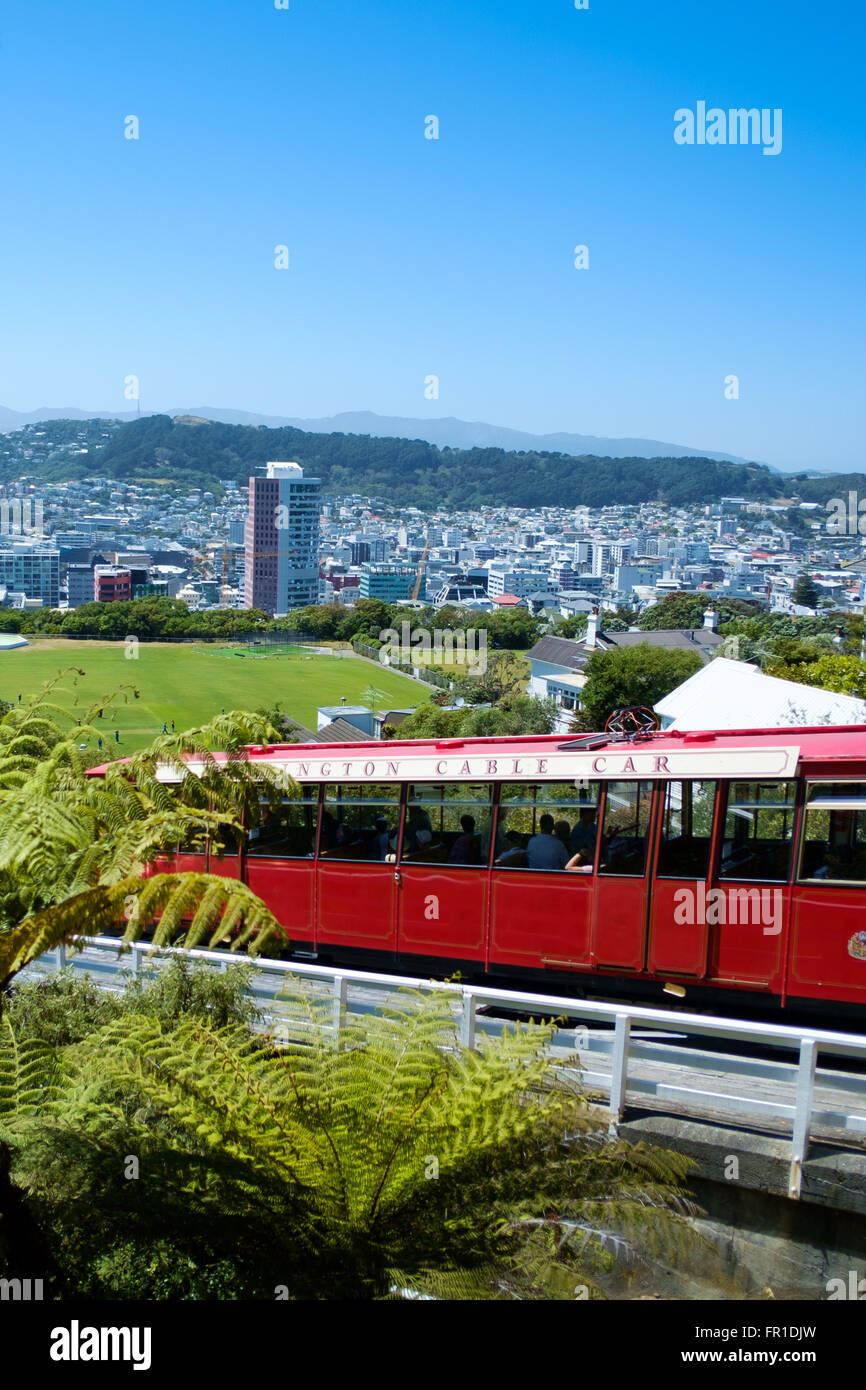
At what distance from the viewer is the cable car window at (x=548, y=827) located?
34.4ft

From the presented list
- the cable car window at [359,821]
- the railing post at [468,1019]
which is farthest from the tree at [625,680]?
the railing post at [468,1019]

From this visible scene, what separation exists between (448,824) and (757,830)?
3.04 m

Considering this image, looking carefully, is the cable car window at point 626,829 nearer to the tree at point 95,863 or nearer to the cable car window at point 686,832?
the cable car window at point 686,832

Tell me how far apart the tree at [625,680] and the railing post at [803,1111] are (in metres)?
73.4

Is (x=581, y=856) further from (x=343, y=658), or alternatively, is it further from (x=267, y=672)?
(x=343, y=658)

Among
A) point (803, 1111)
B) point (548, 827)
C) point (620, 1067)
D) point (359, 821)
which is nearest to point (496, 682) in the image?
point (359, 821)

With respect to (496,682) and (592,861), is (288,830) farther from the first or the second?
(496,682)

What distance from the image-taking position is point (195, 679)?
143 m

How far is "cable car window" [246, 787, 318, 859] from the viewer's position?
12.1 m

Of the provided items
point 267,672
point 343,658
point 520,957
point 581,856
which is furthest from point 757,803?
point 343,658

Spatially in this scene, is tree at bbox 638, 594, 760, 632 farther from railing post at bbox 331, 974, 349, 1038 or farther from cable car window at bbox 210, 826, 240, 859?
railing post at bbox 331, 974, 349, 1038

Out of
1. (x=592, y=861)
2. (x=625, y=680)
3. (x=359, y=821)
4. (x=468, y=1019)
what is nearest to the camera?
(x=468, y=1019)

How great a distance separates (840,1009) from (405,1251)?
4872 mm

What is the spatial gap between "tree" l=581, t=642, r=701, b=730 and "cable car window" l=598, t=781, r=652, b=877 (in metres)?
70.2
